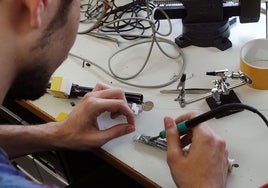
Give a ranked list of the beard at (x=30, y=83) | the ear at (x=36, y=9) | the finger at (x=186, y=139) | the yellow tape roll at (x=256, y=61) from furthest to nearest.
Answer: the yellow tape roll at (x=256, y=61)
the finger at (x=186, y=139)
the beard at (x=30, y=83)
the ear at (x=36, y=9)

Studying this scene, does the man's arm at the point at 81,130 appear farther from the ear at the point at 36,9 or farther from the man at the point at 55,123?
the ear at the point at 36,9

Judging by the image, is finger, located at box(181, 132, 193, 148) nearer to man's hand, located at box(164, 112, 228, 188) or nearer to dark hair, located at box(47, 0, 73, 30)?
man's hand, located at box(164, 112, 228, 188)

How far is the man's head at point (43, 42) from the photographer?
2.15 feet

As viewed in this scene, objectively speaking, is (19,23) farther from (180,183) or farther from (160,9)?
(160,9)

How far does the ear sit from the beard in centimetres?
10

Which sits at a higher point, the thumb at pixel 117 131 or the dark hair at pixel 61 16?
the dark hair at pixel 61 16

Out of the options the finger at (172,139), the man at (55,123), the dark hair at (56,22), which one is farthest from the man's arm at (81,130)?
the dark hair at (56,22)

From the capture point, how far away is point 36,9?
0.62 meters

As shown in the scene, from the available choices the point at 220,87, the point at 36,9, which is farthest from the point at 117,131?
the point at 36,9

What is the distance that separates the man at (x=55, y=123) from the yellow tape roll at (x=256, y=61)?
0.73 feet

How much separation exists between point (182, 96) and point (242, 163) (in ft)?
0.75

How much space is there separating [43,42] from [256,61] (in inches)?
22.1

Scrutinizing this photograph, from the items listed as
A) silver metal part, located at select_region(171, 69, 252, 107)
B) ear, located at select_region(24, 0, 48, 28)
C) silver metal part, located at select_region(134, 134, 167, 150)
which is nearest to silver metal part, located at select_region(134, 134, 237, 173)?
silver metal part, located at select_region(134, 134, 167, 150)

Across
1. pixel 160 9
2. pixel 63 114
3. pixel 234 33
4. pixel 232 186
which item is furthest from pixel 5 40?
pixel 234 33
